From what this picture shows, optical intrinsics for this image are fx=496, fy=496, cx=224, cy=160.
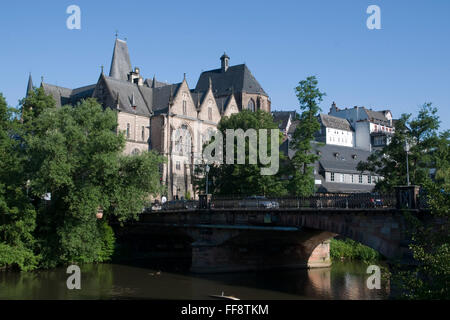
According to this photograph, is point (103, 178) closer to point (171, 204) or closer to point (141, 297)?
point (171, 204)

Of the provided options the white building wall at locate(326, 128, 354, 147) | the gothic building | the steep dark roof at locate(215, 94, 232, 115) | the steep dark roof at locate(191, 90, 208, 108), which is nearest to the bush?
the gothic building

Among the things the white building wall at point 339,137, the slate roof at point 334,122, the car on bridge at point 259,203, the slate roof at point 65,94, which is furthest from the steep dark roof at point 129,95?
the slate roof at point 334,122

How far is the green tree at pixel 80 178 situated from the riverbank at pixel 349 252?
18030mm

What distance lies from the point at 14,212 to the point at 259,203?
17.1 metres

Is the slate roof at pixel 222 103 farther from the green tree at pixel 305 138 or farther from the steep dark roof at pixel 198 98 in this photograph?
the green tree at pixel 305 138

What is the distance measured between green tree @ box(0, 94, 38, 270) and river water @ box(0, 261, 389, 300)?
1242 millimetres

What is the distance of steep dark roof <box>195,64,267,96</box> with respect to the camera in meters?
86.2

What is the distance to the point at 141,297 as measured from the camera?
2775cm

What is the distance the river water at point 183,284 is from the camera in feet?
93.4

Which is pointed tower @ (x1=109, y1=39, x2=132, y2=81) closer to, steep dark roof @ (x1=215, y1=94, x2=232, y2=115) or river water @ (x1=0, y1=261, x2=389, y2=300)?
steep dark roof @ (x1=215, y1=94, x2=232, y2=115)

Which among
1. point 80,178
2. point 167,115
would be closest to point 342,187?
point 167,115

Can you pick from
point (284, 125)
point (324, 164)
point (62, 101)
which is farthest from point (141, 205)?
point (284, 125)

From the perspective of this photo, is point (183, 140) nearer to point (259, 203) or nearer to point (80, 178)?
point (80, 178)

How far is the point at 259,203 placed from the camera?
3362cm
